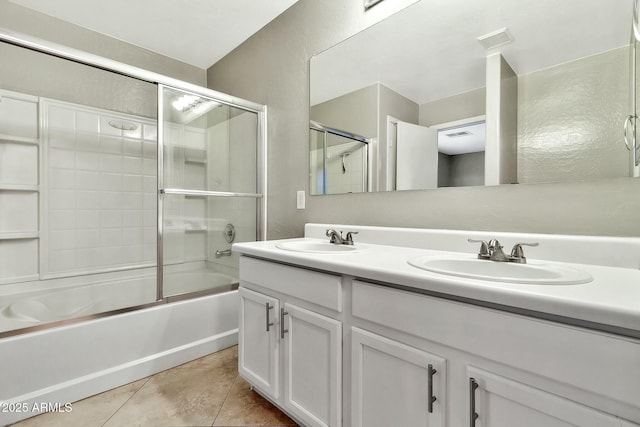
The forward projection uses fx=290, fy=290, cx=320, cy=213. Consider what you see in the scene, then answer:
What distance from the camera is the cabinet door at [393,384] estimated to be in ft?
2.55

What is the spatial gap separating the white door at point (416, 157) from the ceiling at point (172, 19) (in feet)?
4.45

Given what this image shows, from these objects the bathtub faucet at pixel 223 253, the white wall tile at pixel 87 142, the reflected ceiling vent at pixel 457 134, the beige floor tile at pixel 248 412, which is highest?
the white wall tile at pixel 87 142

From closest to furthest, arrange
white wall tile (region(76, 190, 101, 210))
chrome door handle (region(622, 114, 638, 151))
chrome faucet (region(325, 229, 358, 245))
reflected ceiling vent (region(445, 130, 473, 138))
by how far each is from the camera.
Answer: chrome door handle (region(622, 114, 638, 151)) → reflected ceiling vent (region(445, 130, 473, 138)) → chrome faucet (region(325, 229, 358, 245)) → white wall tile (region(76, 190, 101, 210))

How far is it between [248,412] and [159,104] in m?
1.81

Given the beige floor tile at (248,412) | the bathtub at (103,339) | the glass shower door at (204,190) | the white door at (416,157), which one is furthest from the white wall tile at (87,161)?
the white door at (416,157)

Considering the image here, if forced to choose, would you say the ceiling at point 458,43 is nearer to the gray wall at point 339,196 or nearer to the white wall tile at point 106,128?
the gray wall at point 339,196

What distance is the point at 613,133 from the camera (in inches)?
37.3

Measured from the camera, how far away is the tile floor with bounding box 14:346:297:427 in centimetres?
131

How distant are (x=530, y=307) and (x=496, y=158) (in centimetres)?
75

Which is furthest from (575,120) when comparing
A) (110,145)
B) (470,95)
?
(110,145)

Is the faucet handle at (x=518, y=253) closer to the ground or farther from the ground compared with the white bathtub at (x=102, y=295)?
farther from the ground

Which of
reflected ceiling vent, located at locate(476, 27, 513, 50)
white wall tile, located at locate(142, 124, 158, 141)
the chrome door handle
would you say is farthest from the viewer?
white wall tile, located at locate(142, 124, 158, 141)

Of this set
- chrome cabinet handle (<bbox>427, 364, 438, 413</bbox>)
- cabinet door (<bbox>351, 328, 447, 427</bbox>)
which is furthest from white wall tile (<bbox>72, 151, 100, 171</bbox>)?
chrome cabinet handle (<bbox>427, 364, 438, 413</bbox>)

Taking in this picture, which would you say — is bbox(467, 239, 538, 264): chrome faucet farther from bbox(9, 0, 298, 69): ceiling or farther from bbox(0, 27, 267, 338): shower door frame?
bbox(9, 0, 298, 69): ceiling
